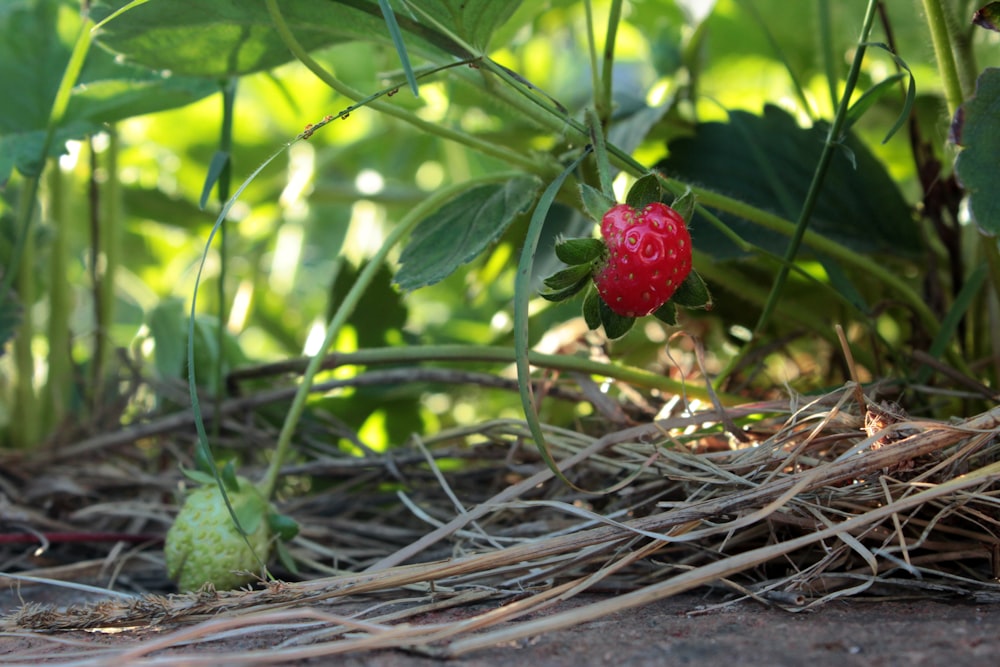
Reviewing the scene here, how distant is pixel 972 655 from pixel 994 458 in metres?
0.24

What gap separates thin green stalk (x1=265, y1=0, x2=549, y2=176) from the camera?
0.63m

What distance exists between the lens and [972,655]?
43 centimetres

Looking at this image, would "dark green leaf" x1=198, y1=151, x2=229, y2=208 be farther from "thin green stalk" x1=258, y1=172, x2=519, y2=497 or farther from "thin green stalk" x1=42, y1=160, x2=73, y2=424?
"thin green stalk" x1=42, y1=160, x2=73, y2=424

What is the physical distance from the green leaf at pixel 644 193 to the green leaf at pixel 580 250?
41 millimetres

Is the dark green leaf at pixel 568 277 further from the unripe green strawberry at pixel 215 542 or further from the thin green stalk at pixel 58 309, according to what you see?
the thin green stalk at pixel 58 309

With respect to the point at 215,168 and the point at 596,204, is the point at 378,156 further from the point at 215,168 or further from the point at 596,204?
the point at 596,204

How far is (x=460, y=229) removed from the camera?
764mm

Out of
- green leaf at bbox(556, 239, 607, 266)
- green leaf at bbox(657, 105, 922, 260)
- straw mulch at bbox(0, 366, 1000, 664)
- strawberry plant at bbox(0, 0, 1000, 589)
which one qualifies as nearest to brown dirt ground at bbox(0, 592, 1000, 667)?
straw mulch at bbox(0, 366, 1000, 664)

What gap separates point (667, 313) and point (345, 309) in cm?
26

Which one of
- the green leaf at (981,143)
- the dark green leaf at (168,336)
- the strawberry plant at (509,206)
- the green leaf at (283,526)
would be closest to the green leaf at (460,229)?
the strawberry plant at (509,206)

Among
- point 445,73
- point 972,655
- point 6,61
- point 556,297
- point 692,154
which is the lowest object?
point 972,655

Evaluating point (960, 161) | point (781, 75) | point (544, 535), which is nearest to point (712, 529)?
point (544, 535)

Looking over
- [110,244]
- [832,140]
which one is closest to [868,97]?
[832,140]

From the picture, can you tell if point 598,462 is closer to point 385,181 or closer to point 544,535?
point 544,535
